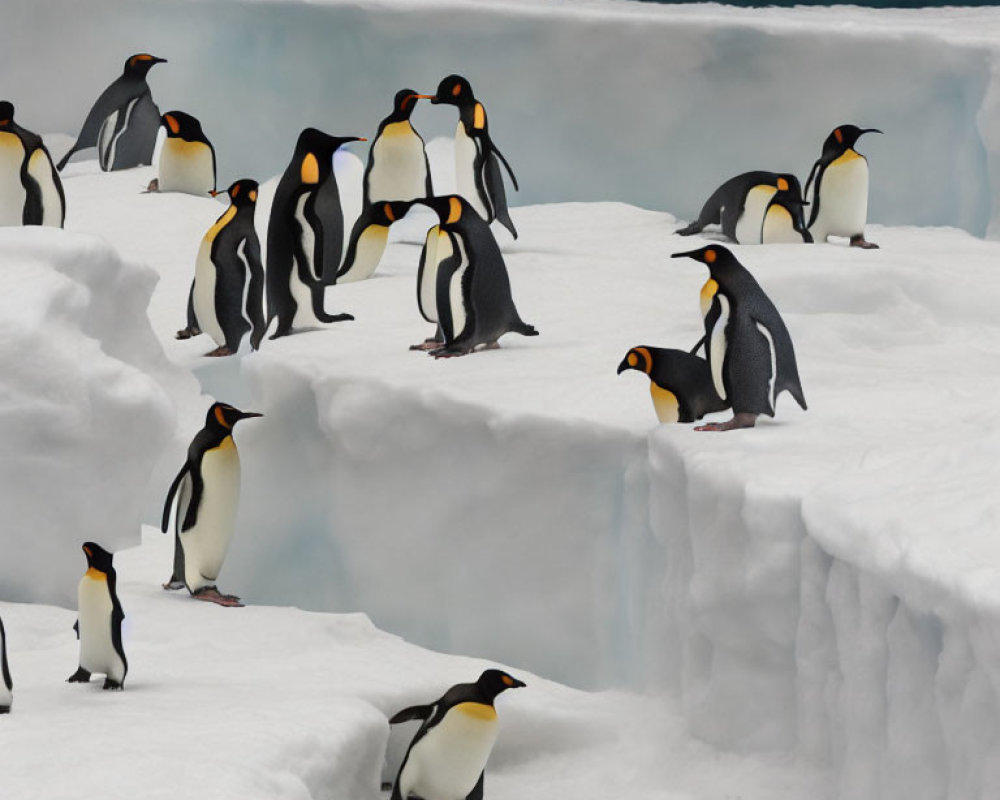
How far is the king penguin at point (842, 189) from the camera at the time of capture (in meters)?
8.02

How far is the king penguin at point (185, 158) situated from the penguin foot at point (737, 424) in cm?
456

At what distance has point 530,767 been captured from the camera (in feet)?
14.9

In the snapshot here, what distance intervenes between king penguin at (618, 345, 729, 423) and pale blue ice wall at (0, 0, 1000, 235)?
207 inches

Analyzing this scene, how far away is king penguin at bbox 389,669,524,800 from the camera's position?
397 centimetres

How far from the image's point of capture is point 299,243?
6.55 metres

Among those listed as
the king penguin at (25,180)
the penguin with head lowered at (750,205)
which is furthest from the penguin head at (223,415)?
the penguin with head lowered at (750,205)

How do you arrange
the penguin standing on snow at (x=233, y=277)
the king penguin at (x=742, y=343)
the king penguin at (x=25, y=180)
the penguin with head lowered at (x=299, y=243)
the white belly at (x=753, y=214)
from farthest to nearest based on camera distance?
the white belly at (x=753, y=214), the king penguin at (x=25, y=180), the penguin standing on snow at (x=233, y=277), the penguin with head lowered at (x=299, y=243), the king penguin at (x=742, y=343)

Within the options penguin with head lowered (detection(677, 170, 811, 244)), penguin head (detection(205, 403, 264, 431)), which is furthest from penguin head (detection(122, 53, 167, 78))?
penguin head (detection(205, 403, 264, 431))

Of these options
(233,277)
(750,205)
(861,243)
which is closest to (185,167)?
(233,277)

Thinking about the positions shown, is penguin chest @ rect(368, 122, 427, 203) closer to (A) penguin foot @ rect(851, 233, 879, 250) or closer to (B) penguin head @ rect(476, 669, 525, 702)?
(A) penguin foot @ rect(851, 233, 879, 250)

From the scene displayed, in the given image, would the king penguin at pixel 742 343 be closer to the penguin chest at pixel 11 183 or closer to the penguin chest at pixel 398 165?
the penguin chest at pixel 11 183

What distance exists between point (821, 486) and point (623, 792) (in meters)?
0.95

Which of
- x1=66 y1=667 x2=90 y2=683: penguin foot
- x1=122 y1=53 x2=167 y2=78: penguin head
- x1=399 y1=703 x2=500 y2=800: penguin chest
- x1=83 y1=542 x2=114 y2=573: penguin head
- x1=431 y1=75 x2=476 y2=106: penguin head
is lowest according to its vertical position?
x1=399 y1=703 x2=500 y2=800: penguin chest

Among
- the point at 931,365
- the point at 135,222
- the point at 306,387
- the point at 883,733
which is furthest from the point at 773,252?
the point at 883,733
